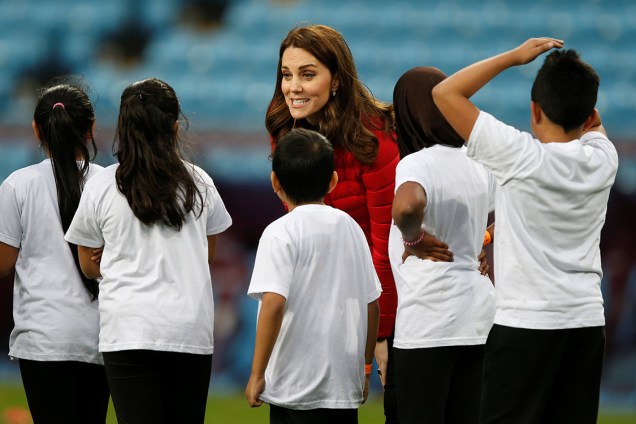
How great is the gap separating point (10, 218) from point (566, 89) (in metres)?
1.92

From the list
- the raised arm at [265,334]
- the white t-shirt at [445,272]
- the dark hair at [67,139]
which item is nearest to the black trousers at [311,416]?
the raised arm at [265,334]

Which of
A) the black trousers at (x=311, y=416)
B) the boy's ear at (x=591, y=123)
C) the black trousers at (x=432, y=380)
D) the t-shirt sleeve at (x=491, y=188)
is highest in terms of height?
the boy's ear at (x=591, y=123)

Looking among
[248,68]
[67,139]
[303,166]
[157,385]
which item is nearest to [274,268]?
[303,166]

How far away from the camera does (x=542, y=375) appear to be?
10.0ft

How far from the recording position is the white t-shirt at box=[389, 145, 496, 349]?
3375 mm

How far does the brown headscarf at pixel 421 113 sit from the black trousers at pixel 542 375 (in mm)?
699

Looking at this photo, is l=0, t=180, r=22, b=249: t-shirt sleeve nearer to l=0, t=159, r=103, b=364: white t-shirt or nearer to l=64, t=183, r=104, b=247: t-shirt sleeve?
l=0, t=159, r=103, b=364: white t-shirt

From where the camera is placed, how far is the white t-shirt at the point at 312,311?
330 centimetres

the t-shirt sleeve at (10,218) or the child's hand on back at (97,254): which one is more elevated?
the t-shirt sleeve at (10,218)

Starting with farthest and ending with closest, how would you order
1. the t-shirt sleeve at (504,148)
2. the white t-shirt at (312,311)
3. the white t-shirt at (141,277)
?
the white t-shirt at (141,277) < the white t-shirt at (312,311) < the t-shirt sleeve at (504,148)

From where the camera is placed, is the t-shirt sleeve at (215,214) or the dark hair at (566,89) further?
the t-shirt sleeve at (215,214)

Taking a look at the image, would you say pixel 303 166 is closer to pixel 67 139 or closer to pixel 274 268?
pixel 274 268

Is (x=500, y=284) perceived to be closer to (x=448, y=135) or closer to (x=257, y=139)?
(x=448, y=135)

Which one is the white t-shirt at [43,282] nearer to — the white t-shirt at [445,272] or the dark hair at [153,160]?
the dark hair at [153,160]
